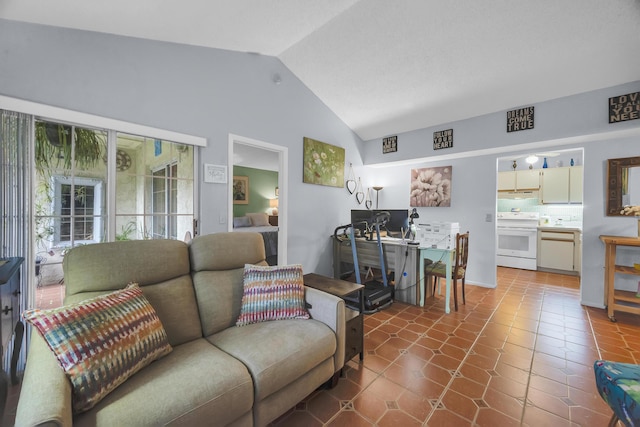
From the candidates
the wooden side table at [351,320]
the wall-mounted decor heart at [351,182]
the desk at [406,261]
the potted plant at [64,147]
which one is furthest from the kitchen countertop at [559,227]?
the potted plant at [64,147]

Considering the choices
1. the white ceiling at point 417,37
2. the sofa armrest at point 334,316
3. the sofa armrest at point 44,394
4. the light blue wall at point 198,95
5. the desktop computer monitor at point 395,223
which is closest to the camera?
the sofa armrest at point 44,394

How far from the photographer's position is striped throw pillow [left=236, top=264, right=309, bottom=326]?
1766 mm

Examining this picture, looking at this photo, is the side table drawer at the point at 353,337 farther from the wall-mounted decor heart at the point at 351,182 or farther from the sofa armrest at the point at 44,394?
the wall-mounted decor heart at the point at 351,182

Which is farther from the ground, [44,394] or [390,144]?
[390,144]

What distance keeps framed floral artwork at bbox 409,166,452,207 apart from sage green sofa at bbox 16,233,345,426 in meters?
3.35

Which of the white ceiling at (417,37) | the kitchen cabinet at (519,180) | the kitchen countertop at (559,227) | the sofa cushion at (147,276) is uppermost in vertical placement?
the white ceiling at (417,37)

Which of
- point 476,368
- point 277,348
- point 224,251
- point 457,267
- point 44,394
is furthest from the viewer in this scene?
point 457,267

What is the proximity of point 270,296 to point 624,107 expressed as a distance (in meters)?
4.06

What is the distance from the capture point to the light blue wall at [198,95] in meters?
1.89

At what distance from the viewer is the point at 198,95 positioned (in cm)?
268

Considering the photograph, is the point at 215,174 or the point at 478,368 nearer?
the point at 478,368

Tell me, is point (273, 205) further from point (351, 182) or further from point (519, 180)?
point (519, 180)

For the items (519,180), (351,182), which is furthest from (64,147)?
(519,180)

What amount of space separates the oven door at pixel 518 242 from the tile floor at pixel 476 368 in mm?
2044
